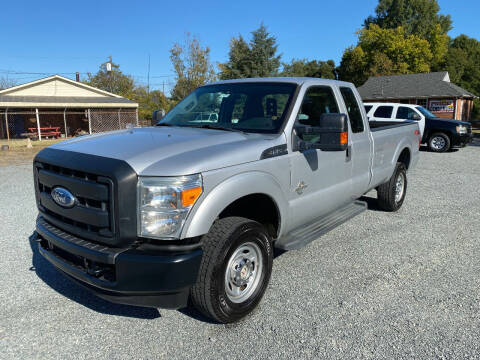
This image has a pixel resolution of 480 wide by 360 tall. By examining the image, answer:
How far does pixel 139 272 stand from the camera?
8.45ft

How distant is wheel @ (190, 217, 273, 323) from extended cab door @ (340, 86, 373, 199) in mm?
1948

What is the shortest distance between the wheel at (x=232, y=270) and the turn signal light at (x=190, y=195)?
1.15 feet

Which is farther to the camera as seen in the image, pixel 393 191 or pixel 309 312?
pixel 393 191

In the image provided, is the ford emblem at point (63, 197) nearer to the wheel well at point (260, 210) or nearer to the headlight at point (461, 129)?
the wheel well at point (260, 210)

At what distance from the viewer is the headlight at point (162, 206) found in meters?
2.61

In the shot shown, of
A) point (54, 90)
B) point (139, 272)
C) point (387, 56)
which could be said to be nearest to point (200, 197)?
point (139, 272)

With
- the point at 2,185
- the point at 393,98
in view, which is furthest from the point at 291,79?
the point at 393,98

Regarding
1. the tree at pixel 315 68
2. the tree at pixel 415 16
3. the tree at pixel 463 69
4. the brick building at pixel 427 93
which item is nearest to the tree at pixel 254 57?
the brick building at pixel 427 93

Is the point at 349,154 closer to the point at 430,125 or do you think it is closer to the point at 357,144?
the point at 357,144

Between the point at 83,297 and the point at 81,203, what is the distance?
123 centimetres

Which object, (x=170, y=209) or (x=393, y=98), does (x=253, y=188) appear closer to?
(x=170, y=209)

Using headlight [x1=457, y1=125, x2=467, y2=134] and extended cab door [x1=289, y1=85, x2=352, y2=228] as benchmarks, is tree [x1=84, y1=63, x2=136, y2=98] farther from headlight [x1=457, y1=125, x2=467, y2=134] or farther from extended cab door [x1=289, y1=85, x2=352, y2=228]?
extended cab door [x1=289, y1=85, x2=352, y2=228]

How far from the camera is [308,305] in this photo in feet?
11.3

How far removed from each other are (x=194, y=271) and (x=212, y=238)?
11.6 inches
